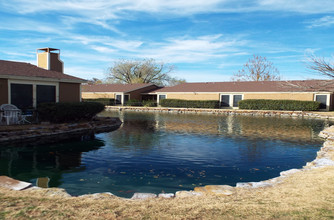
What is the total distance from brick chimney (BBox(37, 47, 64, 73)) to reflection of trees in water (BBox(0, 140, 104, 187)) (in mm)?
10980

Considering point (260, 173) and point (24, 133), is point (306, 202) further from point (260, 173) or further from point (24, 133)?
point (24, 133)

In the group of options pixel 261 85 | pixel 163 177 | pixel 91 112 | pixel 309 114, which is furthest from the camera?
pixel 261 85

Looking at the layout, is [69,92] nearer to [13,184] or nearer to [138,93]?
[13,184]

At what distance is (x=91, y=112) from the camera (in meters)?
17.7

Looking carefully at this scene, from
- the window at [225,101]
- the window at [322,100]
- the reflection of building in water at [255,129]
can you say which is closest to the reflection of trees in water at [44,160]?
the reflection of building in water at [255,129]

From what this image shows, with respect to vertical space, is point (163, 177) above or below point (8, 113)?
below

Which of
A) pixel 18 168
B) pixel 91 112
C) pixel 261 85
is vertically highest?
pixel 261 85

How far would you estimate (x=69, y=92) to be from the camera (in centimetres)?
1925

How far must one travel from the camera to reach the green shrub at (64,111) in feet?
51.9

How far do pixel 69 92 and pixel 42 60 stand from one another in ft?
13.2

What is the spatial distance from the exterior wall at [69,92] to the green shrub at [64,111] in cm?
234

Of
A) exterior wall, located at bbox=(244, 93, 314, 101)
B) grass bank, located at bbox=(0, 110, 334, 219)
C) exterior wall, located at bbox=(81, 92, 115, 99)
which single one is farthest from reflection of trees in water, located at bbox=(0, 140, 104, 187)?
exterior wall, located at bbox=(81, 92, 115, 99)

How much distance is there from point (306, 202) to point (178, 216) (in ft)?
7.33

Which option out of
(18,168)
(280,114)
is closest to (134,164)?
(18,168)
